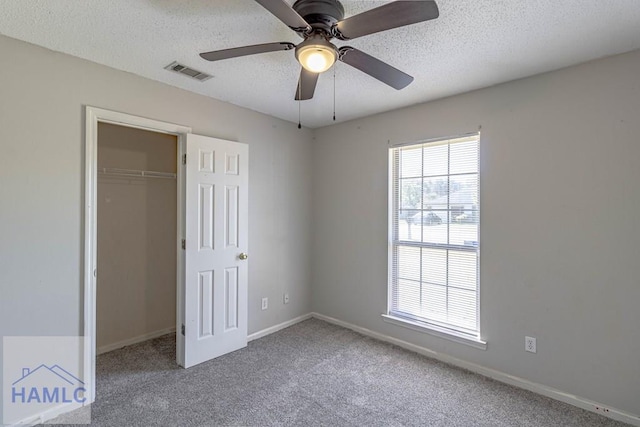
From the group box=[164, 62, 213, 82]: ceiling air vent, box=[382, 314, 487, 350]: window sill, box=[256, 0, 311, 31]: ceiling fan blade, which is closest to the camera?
box=[256, 0, 311, 31]: ceiling fan blade

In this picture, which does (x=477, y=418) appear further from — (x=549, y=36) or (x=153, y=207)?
(x=153, y=207)

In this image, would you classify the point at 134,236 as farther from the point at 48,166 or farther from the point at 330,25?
the point at 330,25

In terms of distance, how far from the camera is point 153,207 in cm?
344

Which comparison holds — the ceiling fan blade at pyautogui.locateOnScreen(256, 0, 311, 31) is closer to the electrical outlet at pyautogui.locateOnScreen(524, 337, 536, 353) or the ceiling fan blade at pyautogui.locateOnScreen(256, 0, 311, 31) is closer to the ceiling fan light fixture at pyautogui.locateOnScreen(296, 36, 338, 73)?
the ceiling fan light fixture at pyautogui.locateOnScreen(296, 36, 338, 73)

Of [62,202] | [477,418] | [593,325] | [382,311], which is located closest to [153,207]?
[62,202]

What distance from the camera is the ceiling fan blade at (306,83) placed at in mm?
1840

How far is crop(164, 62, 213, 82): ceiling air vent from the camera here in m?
2.33

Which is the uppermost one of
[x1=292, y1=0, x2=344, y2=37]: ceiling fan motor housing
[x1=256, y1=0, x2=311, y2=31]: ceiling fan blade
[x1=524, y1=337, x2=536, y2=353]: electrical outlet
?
[x1=292, y1=0, x2=344, y2=37]: ceiling fan motor housing

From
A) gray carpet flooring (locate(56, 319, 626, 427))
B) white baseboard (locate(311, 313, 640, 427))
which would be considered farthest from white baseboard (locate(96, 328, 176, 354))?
white baseboard (locate(311, 313, 640, 427))

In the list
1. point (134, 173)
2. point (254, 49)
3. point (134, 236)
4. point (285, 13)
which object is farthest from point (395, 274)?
point (134, 173)

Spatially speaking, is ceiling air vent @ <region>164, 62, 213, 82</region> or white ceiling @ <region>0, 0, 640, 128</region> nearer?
white ceiling @ <region>0, 0, 640, 128</region>

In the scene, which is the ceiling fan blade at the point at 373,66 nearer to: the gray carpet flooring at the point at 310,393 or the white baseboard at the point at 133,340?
the gray carpet flooring at the point at 310,393

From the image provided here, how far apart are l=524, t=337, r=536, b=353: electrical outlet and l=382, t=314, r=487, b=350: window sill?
30cm

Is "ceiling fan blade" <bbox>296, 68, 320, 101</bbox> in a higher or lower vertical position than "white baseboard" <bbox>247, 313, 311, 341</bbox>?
higher
